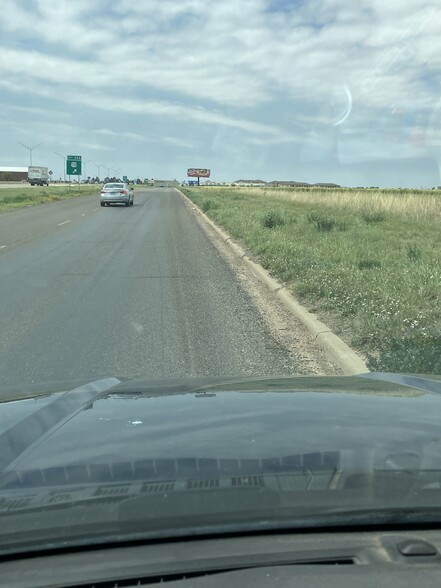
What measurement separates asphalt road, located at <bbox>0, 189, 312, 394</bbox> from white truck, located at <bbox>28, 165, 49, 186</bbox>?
111m

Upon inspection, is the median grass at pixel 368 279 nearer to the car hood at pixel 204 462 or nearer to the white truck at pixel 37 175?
the car hood at pixel 204 462

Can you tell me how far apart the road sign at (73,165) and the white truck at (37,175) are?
43.6 meters

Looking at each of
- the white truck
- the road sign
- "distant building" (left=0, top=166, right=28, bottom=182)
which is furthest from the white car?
"distant building" (left=0, top=166, right=28, bottom=182)

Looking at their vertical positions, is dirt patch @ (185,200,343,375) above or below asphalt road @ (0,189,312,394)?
above

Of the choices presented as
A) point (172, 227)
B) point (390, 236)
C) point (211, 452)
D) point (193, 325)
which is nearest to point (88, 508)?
point (211, 452)

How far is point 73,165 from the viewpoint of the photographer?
267 feet

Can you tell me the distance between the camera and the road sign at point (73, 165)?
265 ft

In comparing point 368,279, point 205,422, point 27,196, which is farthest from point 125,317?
point 27,196

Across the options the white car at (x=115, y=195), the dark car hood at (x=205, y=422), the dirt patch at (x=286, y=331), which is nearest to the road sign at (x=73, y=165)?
the white car at (x=115, y=195)

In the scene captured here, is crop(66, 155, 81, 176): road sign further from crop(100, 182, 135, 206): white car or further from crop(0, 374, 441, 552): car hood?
crop(0, 374, 441, 552): car hood

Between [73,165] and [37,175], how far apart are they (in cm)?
4642

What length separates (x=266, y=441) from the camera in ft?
9.37

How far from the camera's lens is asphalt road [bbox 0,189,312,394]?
6738mm

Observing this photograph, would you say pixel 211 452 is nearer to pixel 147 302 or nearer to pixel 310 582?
pixel 310 582
